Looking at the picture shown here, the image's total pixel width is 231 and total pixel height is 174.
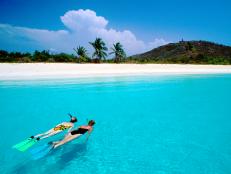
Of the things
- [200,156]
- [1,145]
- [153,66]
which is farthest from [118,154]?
[153,66]

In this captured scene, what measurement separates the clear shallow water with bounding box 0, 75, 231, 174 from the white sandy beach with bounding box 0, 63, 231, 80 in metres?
17.8

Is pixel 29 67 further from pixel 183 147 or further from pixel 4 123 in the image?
pixel 183 147

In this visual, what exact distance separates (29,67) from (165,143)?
34806 mm

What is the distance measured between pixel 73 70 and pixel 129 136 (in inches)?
→ 1274

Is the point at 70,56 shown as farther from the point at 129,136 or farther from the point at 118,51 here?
the point at 129,136

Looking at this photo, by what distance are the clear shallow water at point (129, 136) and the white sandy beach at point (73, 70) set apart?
702 inches

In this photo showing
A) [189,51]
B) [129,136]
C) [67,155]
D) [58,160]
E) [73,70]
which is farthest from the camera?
[189,51]

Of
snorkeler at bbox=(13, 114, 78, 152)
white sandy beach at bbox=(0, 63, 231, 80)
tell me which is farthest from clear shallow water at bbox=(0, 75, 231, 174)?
white sandy beach at bbox=(0, 63, 231, 80)

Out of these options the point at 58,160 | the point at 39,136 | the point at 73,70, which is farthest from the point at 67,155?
the point at 73,70

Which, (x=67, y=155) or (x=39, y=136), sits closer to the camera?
(x=67, y=155)

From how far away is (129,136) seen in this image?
8.91 meters

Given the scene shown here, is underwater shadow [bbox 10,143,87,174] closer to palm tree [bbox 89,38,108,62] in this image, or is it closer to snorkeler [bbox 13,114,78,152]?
snorkeler [bbox 13,114,78,152]

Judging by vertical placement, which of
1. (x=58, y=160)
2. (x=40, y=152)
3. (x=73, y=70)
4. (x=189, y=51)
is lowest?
(x=58, y=160)

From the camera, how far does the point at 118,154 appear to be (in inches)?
287
